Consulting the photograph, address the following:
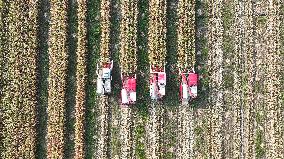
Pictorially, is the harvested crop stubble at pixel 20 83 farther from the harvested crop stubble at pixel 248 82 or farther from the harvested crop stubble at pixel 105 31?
the harvested crop stubble at pixel 248 82

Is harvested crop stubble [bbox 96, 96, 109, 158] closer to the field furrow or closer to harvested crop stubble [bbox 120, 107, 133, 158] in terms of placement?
harvested crop stubble [bbox 120, 107, 133, 158]

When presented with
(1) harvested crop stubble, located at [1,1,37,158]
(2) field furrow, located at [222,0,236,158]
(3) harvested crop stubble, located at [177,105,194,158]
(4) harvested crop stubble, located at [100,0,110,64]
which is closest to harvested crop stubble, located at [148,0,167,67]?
(4) harvested crop stubble, located at [100,0,110,64]

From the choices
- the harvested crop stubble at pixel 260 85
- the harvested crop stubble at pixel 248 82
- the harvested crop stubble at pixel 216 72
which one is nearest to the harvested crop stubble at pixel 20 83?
the harvested crop stubble at pixel 216 72

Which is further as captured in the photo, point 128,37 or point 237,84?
point 237,84

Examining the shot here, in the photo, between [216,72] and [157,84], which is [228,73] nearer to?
[216,72]

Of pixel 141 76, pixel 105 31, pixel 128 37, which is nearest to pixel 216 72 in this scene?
pixel 141 76
